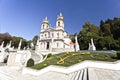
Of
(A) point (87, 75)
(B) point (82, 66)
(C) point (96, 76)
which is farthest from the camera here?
(B) point (82, 66)

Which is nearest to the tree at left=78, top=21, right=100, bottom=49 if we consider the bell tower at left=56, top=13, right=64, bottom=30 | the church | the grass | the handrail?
the church

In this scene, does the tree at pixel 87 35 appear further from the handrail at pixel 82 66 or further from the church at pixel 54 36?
the handrail at pixel 82 66

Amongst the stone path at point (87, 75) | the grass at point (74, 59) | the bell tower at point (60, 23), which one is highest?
the bell tower at point (60, 23)

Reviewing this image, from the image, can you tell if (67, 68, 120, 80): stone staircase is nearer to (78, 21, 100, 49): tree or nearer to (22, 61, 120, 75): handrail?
(22, 61, 120, 75): handrail

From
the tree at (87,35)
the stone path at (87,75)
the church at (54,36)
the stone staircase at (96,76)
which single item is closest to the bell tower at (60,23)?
the church at (54,36)

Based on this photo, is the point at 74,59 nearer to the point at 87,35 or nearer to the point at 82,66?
the point at 82,66

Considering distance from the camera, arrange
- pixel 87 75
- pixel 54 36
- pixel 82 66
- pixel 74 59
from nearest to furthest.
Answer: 1. pixel 87 75
2. pixel 82 66
3. pixel 74 59
4. pixel 54 36

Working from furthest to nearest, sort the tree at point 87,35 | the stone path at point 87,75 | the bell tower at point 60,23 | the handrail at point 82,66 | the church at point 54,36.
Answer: the bell tower at point 60,23 < the church at point 54,36 < the tree at point 87,35 < the handrail at point 82,66 < the stone path at point 87,75

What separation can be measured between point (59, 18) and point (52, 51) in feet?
57.9

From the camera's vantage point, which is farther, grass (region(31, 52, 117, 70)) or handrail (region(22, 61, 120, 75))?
grass (region(31, 52, 117, 70))

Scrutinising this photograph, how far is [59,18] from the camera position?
4181cm

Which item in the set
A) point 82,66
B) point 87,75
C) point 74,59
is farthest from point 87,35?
point 87,75

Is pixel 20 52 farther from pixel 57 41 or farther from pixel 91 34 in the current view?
pixel 91 34

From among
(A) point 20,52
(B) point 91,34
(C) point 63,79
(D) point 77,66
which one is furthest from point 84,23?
(C) point 63,79
